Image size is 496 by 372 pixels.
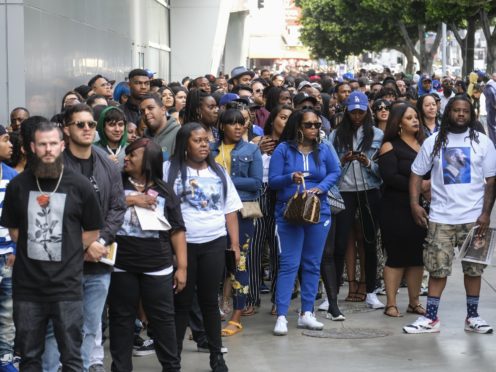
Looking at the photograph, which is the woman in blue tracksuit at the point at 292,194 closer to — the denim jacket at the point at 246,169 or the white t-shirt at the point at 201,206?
the denim jacket at the point at 246,169

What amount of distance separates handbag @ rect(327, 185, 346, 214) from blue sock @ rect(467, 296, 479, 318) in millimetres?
1337

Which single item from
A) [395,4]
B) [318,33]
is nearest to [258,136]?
[395,4]

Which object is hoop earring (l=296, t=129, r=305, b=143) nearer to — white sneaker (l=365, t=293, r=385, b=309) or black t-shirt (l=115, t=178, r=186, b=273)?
white sneaker (l=365, t=293, r=385, b=309)

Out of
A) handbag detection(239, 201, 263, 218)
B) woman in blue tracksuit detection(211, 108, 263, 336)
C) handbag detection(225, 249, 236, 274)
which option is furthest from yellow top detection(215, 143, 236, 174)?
handbag detection(225, 249, 236, 274)

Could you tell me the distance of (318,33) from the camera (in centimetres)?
7575

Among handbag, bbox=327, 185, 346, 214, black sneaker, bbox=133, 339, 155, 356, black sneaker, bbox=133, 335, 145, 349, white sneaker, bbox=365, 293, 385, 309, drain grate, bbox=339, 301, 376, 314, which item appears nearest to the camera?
black sneaker, bbox=133, 339, 155, 356

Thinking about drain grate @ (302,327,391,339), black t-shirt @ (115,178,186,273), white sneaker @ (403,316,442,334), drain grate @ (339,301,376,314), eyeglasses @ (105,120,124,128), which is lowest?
drain grate @ (339,301,376,314)

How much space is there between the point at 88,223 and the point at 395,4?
46208 mm

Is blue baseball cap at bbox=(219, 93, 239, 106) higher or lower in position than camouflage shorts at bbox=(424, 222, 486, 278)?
higher

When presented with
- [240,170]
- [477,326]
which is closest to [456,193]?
[477,326]

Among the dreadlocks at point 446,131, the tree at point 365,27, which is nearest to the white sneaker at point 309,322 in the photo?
the dreadlocks at point 446,131

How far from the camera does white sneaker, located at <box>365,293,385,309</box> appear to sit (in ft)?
33.9

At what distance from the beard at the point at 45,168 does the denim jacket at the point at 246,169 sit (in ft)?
9.95

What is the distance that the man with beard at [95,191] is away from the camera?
6871 millimetres
